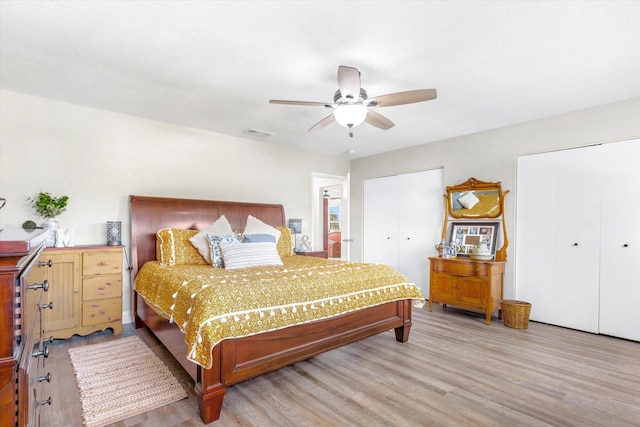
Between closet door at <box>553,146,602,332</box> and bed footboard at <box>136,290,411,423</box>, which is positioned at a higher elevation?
closet door at <box>553,146,602,332</box>

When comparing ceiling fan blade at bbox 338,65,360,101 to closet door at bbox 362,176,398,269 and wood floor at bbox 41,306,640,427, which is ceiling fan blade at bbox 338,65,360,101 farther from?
closet door at bbox 362,176,398,269

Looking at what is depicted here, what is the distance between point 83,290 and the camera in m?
3.32

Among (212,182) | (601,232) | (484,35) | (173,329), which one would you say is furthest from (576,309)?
(212,182)

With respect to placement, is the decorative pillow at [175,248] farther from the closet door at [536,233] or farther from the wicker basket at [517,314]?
the closet door at [536,233]

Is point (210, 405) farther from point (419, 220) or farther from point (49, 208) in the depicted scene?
point (419, 220)

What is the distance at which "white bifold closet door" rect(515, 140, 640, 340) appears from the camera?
11.3 feet

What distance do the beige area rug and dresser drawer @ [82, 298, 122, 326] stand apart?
33 cm

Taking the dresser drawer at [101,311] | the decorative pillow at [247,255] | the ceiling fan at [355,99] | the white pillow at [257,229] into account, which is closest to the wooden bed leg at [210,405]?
the decorative pillow at [247,255]

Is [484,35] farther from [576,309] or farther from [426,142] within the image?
[576,309]

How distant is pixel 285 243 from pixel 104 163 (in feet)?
8.04

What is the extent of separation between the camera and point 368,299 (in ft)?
9.72

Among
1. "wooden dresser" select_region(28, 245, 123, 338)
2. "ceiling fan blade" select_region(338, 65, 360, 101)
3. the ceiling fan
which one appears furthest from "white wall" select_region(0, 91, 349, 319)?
"ceiling fan blade" select_region(338, 65, 360, 101)

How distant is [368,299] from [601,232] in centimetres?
284

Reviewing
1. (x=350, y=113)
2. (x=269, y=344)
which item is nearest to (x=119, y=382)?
(x=269, y=344)
